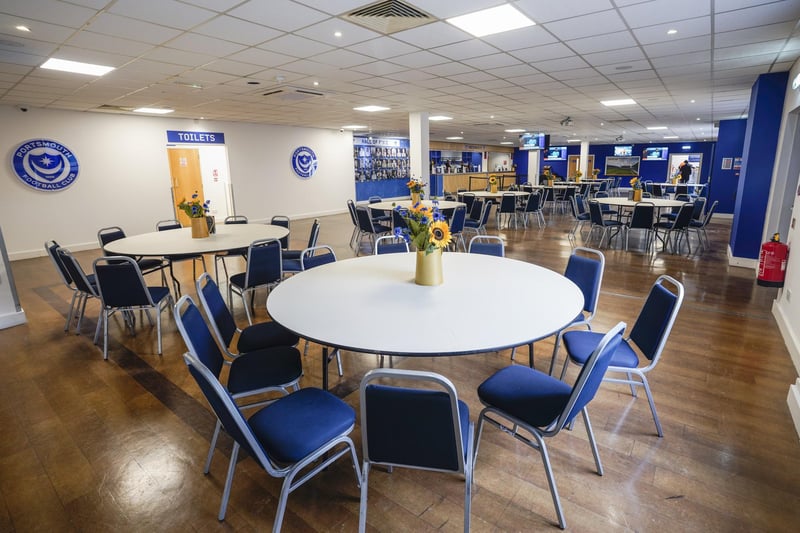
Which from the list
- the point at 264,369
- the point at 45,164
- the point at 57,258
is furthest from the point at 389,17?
the point at 45,164

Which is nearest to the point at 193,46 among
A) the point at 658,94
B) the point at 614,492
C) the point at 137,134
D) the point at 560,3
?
the point at 560,3

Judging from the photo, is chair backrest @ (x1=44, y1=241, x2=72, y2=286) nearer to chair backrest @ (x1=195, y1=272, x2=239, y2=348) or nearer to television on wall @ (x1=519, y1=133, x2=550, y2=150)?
chair backrest @ (x1=195, y1=272, x2=239, y2=348)

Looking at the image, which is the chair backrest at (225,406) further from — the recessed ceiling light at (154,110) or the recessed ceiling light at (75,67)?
the recessed ceiling light at (154,110)

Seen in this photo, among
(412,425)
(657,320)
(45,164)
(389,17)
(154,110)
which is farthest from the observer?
(154,110)

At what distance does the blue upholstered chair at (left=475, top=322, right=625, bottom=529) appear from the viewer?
152cm

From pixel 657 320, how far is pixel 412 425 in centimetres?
157

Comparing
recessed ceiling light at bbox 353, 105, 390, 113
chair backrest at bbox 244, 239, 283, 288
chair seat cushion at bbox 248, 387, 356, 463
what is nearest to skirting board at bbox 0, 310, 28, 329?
chair backrest at bbox 244, 239, 283, 288

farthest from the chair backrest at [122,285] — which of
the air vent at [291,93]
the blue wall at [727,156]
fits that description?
the blue wall at [727,156]

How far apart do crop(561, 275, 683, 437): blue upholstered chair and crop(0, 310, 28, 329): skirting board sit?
5.28 m

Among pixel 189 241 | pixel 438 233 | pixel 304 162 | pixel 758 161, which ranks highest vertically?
pixel 304 162

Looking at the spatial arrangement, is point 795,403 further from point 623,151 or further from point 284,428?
point 623,151

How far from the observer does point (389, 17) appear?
11.5ft

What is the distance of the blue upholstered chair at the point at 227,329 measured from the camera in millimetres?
2189

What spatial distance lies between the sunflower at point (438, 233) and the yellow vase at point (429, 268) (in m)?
0.10
